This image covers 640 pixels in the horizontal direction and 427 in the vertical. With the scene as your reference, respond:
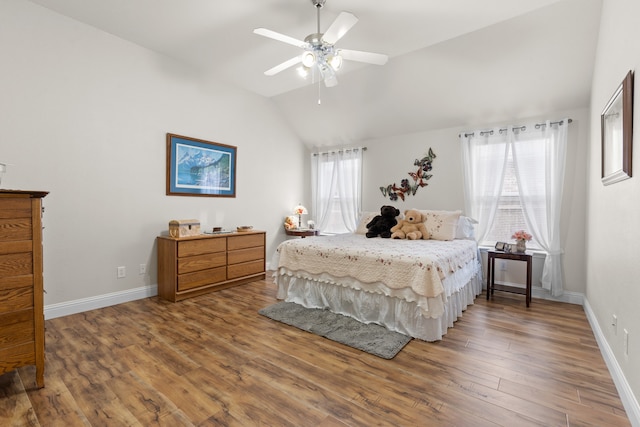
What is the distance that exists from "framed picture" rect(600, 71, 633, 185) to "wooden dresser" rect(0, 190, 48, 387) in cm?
327

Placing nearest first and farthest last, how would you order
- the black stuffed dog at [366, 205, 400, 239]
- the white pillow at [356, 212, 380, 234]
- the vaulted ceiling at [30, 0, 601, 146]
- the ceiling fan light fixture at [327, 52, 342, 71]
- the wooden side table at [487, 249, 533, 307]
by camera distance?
the ceiling fan light fixture at [327, 52, 342, 71]
the vaulted ceiling at [30, 0, 601, 146]
the wooden side table at [487, 249, 533, 307]
the black stuffed dog at [366, 205, 400, 239]
the white pillow at [356, 212, 380, 234]

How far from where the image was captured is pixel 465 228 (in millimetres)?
3832

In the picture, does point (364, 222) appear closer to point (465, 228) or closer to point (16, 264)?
point (465, 228)

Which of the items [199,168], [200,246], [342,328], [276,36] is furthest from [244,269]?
[276,36]

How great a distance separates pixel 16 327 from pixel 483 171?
182 inches

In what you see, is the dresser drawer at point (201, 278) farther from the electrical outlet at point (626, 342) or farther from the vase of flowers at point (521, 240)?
the electrical outlet at point (626, 342)

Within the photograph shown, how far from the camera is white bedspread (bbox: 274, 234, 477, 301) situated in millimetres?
2451

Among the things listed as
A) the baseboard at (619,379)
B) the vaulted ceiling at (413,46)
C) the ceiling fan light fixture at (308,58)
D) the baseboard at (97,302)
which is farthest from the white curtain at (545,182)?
the baseboard at (97,302)

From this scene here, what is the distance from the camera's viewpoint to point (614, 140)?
2049mm

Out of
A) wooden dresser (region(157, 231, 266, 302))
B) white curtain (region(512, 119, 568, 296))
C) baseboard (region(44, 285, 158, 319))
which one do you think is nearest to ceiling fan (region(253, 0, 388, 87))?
wooden dresser (region(157, 231, 266, 302))

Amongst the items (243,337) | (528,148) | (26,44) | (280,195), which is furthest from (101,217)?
(528,148)

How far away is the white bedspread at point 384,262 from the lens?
2451mm

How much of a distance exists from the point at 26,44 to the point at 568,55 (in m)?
5.04

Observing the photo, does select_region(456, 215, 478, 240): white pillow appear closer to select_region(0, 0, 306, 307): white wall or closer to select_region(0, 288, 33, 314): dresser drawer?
select_region(0, 0, 306, 307): white wall
